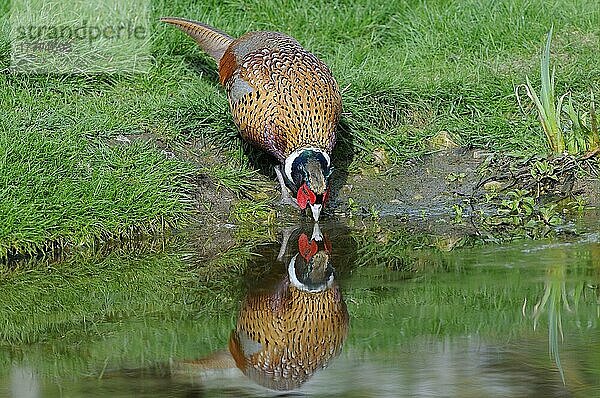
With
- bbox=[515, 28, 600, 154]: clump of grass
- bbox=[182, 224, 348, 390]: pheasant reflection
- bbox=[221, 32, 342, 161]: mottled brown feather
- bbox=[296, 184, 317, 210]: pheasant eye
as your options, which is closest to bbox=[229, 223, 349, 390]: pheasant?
bbox=[182, 224, 348, 390]: pheasant reflection

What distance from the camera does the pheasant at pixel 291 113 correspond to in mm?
6422

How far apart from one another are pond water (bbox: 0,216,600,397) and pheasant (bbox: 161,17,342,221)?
0.33 meters

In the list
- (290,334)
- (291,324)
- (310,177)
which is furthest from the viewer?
(310,177)

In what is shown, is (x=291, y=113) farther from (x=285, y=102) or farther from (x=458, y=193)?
(x=458, y=193)

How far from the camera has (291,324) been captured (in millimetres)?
4891

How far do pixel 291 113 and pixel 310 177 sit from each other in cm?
46

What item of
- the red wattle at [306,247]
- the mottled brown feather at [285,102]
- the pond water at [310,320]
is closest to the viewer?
the pond water at [310,320]

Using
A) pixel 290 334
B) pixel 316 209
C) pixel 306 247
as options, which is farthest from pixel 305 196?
pixel 290 334

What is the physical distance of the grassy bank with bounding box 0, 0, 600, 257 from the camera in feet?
21.0

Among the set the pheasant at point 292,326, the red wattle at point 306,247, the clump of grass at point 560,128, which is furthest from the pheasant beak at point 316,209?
the clump of grass at point 560,128

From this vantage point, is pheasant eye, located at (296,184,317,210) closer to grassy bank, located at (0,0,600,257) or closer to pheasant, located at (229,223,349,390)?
pheasant, located at (229,223,349,390)

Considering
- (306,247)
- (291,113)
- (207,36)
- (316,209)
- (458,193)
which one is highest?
(207,36)

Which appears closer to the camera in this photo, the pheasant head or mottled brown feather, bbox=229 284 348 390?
mottled brown feather, bbox=229 284 348 390

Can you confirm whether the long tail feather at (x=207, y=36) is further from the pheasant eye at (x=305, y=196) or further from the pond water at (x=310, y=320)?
the pond water at (x=310, y=320)
